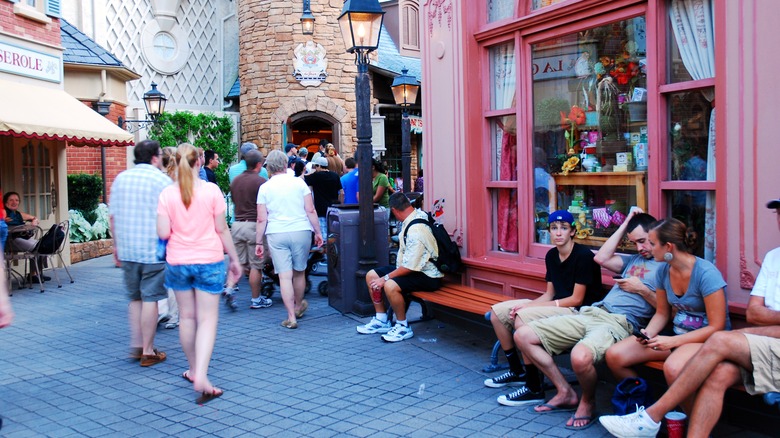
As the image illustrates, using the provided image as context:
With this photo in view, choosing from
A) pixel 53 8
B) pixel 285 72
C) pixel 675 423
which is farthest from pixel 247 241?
pixel 285 72

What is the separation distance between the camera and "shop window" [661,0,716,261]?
16.9 feet

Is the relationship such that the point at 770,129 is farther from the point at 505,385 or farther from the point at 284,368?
the point at 284,368

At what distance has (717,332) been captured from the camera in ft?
13.3

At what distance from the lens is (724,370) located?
392 centimetres

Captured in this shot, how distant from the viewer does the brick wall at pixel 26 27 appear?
1113 cm

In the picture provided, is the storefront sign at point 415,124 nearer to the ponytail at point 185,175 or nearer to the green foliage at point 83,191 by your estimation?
the green foliage at point 83,191

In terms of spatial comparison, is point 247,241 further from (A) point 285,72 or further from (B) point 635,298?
(A) point 285,72

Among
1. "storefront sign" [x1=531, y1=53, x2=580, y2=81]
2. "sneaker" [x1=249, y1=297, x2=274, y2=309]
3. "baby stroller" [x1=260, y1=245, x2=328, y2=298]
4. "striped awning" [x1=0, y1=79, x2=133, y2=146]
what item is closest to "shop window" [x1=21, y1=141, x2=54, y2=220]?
"striped awning" [x1=0, y1=79, x2=133, y2=146]

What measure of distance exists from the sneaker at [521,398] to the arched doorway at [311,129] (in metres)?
Result: 15.8

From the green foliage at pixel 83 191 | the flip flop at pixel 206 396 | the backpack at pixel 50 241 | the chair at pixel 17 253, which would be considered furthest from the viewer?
the green foliage at pixel 83 191

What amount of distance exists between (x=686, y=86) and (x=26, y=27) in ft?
33.8

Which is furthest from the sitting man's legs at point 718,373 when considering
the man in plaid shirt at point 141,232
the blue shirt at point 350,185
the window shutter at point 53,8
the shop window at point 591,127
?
the window shutter at point 53,8

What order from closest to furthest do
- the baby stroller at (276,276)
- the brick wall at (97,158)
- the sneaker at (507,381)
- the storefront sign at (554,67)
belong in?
the sneaker at (507,381)
the storefront sign at (554,67)
the baby stroller at (276,276)
the brick wall at (97,158)

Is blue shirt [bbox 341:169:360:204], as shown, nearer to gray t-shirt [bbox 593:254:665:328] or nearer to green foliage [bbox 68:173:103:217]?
gray t-shirt [bbox 593:254:665:328]
